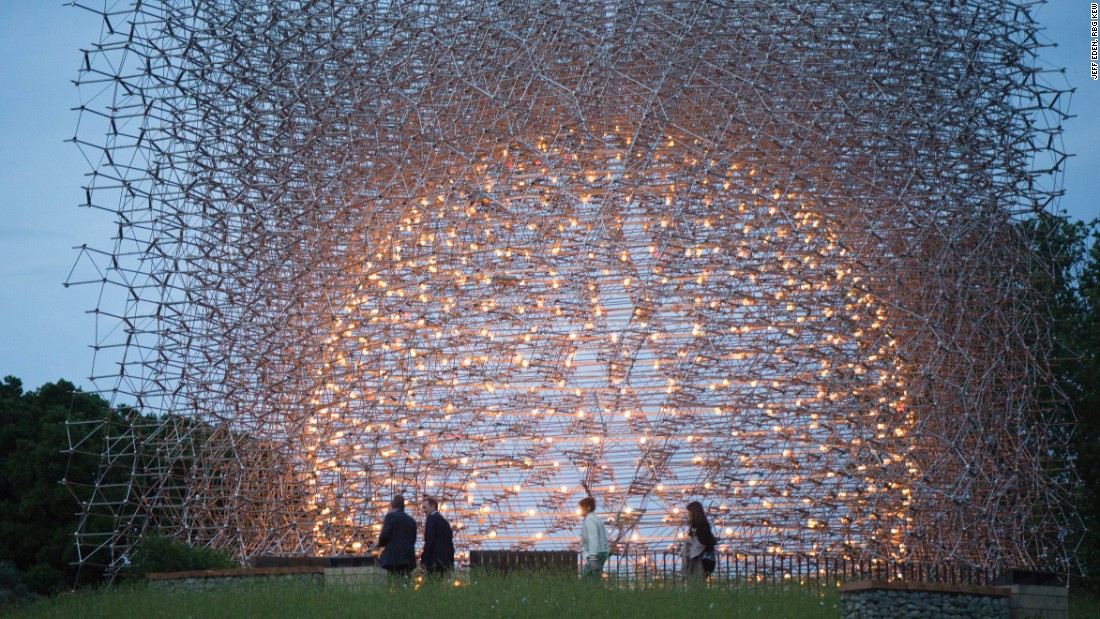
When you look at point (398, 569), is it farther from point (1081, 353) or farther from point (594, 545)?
point (1081, 353)

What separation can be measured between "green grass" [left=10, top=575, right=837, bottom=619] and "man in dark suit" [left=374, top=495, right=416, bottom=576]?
742 millimetres

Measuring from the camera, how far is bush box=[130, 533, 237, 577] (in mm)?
14547

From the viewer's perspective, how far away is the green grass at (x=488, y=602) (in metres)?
10.3

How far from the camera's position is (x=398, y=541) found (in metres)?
12.4

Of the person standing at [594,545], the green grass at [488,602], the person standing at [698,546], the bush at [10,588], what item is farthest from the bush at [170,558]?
the person standing at [698,546]

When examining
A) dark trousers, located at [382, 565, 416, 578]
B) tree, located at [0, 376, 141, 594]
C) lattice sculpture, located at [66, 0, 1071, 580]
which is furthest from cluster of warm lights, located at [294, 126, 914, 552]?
tree, located at [0, 376, 141, 594]

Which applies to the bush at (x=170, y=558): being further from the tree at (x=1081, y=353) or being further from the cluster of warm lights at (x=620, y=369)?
the tree at (x=1081, y=353)

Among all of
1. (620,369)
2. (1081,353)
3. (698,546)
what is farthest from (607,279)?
(1081,353)

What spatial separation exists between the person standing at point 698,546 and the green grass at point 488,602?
57cm

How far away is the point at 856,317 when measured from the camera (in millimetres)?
16203

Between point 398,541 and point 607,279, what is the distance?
532cm

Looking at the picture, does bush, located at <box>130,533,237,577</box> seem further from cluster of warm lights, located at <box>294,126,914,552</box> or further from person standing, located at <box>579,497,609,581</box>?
person standing, located at <box>579,497,609,581</box>

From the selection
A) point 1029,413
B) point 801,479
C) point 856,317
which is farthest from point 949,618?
point 1029,413

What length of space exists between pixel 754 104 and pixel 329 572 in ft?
28.6
